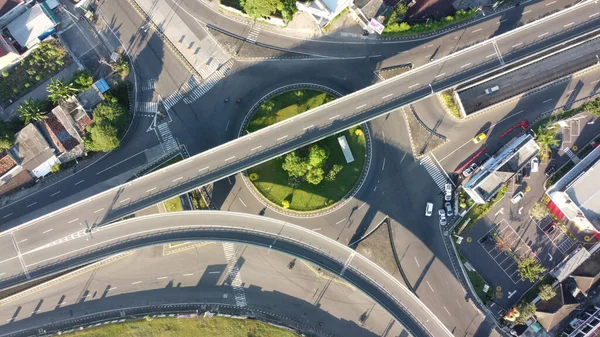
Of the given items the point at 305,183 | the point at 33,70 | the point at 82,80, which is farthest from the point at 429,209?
the point at 33,70

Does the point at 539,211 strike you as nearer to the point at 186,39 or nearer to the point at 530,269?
the point at 530,269

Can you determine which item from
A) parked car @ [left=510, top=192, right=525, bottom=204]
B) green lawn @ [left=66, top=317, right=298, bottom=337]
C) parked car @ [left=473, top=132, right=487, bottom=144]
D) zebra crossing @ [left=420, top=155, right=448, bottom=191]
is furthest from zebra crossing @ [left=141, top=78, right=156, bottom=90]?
parked car @ [left=510, top=192, right=525, bottom=204]

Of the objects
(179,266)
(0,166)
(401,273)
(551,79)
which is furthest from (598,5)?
(0,166)

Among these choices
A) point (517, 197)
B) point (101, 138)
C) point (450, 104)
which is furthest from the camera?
point (450, 104)

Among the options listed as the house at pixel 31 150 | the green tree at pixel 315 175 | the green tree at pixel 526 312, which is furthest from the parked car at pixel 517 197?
the house at pixel 31 150

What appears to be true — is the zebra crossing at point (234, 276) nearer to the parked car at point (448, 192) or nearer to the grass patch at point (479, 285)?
the parked car at point (448, 192)

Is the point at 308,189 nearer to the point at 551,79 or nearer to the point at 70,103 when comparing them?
the point at 70,103
